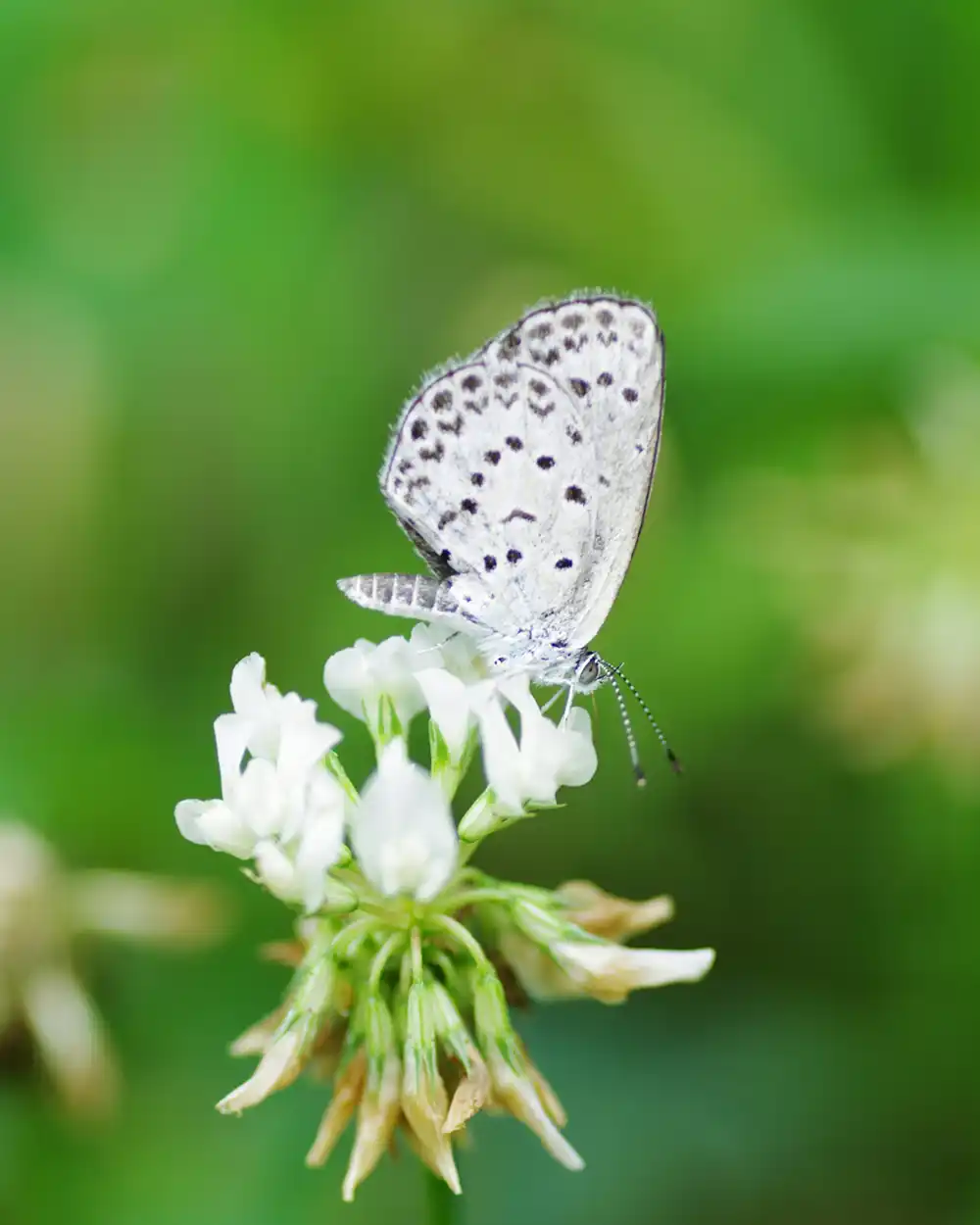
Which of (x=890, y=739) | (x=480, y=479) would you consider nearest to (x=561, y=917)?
(x=480, y=479)

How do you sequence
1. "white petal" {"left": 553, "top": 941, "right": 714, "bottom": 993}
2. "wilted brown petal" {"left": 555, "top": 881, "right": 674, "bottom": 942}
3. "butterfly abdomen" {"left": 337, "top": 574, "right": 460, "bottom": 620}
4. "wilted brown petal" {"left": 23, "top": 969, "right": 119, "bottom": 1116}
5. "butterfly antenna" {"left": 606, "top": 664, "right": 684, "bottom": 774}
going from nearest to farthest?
"white petal" {"left": 553, "top": 941, "right": 714, "bottom": 993}, "wilted brown petal" {"left": 555, "top": 881, "right": 674, "bottom": 942}, "butterfly abdomen" {"left": 337, "top": 574, "right": 460, "bottom": 620}, "butterfly antenna" {"left": 606, "top": 664, "right": 684, "bottom": 774}, "wilted brown petal" {"left": 23, "top": 969, "right": 119, "bottom": 1116}

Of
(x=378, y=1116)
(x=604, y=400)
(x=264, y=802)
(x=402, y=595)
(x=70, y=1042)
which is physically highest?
(x=604, y=400)

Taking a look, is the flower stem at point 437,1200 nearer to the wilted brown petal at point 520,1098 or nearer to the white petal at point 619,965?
the wilted brown petal at point 520,1098

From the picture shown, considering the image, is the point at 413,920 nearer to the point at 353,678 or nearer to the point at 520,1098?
the point at 520,1098

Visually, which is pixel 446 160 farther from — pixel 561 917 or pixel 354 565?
pixel 561 917

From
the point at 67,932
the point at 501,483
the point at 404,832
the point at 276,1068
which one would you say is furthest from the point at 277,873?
the point at 67,932

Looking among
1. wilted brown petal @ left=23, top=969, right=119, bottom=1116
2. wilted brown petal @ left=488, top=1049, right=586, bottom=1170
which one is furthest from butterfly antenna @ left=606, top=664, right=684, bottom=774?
wilted brown petal @ left=23, top=969, right=119, bottom=1116

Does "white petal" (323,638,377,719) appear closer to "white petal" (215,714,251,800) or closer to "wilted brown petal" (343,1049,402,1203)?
"white petal" (215,714,251,800)
